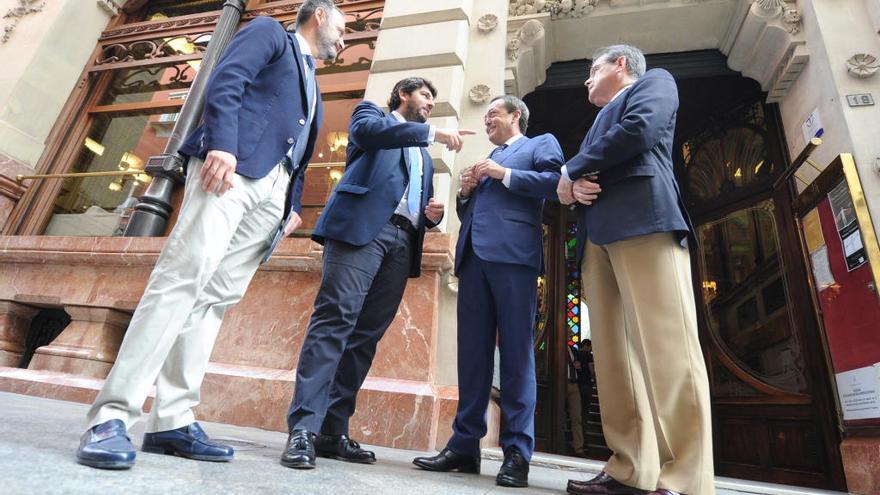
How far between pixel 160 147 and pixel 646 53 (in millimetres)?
5512

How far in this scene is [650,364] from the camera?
4.91ft

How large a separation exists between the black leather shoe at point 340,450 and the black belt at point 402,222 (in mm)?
897

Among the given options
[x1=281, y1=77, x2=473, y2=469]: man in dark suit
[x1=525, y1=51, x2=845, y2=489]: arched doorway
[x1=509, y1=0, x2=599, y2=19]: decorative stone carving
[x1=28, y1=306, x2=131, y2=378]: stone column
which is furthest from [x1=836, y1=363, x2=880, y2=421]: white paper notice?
[x1=28, y1=306, x2=131, y2=378]: stone column

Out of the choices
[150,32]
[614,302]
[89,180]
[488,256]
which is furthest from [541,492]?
[150,32]

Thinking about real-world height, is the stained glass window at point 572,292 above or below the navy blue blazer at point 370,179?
above

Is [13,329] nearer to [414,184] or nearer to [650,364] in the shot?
[414,184]

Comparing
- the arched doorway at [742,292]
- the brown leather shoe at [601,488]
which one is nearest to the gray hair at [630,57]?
the brown leather shoe at [601,488]

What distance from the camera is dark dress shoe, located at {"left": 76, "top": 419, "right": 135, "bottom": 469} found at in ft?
3.29

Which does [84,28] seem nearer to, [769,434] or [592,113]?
[592,113]

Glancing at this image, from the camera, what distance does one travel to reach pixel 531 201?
2072 mm

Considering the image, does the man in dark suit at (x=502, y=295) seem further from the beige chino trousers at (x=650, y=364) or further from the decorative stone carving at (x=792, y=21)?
the decorative stone carving at (x=792, y=21)

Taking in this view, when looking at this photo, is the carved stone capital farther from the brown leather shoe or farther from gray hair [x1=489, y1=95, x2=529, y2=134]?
the brown leather shoe

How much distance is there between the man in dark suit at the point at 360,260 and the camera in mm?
1698

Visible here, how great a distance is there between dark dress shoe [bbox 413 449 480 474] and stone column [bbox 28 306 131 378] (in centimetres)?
311
